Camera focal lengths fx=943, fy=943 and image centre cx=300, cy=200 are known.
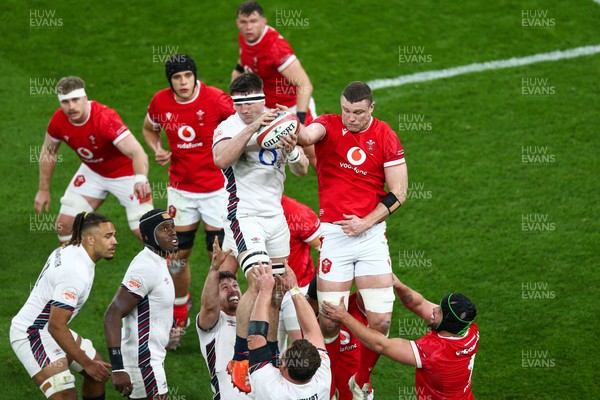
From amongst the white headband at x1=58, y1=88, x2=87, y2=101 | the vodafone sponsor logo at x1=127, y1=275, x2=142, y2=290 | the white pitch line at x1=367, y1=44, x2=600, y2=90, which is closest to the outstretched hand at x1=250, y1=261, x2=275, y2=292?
the vodafone sponsor logo at x1=127, y1=275, x2=142, y2=290

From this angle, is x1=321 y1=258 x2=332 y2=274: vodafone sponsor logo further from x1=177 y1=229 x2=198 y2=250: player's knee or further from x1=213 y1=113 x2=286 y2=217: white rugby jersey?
x1=177 y1=229 x2=198 y2=250: player's knee

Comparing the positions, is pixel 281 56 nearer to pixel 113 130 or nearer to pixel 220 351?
pixel 113 130

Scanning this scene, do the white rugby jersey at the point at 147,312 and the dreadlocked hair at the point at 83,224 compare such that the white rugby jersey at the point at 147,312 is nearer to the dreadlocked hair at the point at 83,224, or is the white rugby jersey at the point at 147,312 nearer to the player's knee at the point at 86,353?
the player's knee at the point at 86,353

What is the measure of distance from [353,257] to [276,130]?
1.40 metres

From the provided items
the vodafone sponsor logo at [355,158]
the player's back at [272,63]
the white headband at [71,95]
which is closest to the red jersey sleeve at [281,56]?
the player's back at [272,63]

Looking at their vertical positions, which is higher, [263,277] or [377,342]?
[263,277]

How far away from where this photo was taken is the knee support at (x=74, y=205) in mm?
10336

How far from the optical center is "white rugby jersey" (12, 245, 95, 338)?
7621 millimetres

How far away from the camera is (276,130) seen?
7.20 meters

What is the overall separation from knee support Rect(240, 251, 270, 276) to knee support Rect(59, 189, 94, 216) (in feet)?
11.0

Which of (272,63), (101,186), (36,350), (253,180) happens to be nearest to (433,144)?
(272,63)

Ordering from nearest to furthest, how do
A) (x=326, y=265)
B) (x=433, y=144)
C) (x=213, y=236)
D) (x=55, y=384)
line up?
(x=55, y=384), (x=326, y=265), (x=213, y=236), (x=433, y=144)

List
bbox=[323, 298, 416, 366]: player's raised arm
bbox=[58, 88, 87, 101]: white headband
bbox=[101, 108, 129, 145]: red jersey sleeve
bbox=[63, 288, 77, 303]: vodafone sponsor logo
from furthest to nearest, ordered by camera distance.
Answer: bbox=[101, 108, 129, 145]: red jersey sleeve
bbox=[58, 88, 87, 101]: white headband
bbox=[63, 288, 77, 303]: vodafone sponsor logo
bbox=[323, 298, 416, 366]: player's raised arm

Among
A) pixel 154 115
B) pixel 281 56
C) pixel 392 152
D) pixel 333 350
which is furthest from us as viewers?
pixel 281 56
